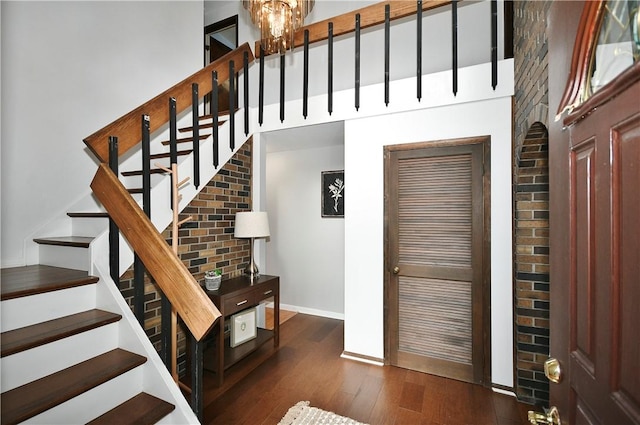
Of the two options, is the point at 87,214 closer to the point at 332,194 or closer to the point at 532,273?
the point at 332,194

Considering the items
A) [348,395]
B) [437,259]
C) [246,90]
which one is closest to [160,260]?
[348,395]

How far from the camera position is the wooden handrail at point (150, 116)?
1.85 m

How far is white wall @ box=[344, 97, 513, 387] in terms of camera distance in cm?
234

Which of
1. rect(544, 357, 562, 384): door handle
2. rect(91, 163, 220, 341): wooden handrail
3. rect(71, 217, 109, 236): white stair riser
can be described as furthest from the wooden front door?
rect(71, 217, 109, 236): white stair riser

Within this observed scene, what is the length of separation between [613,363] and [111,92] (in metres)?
3.97

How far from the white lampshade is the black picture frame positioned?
4.48 feet

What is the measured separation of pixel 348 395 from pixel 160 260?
1.80m

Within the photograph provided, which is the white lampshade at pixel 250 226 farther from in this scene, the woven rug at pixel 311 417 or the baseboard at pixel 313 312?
the baseboard at pixel 313 312

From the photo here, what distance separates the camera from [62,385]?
137cm

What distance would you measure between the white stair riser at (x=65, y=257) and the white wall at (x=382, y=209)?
82.1 inches

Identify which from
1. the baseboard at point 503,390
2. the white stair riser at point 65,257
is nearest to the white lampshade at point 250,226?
the white stair riser at point 65,257

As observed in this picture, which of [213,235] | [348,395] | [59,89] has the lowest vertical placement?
[348,395]

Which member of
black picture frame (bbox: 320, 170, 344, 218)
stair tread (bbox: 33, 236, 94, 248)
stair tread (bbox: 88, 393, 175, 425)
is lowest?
stair tread (bbox: 88, 393, 175, 425)

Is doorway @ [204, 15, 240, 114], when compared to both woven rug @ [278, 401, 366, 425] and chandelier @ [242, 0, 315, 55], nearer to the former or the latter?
chandelier @ [242, 0, 315, 55]
